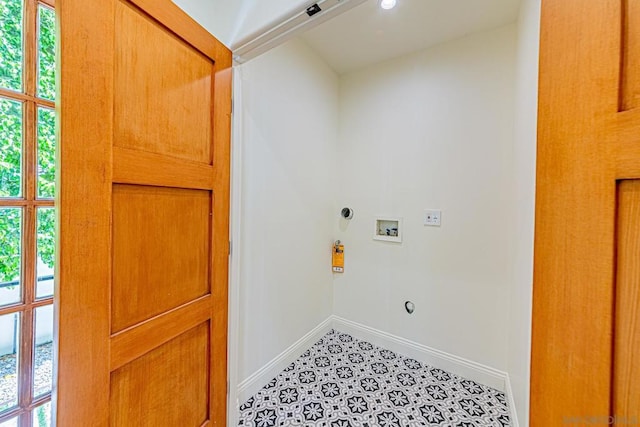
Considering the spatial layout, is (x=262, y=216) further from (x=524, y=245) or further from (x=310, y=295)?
(x=524, y=245)

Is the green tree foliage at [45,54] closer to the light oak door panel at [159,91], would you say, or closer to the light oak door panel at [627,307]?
the light oak door panel at [159,91]

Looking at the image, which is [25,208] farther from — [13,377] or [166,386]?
[166,386]

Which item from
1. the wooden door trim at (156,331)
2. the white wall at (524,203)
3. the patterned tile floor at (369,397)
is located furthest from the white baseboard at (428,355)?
the wooden door trim at (156,331)

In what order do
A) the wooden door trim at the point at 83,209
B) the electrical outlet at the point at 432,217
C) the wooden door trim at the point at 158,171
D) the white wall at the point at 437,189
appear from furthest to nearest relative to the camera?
A: the electrical outlet at the point at 432,217, the white wall at the point at 437,189, the wooden door trim at the point at 158,171, the wooden door trim at the point at 83,209

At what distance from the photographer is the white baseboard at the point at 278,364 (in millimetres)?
1705

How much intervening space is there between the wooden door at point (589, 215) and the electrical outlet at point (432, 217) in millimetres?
1707

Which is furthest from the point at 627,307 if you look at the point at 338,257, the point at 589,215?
the point at 338,257

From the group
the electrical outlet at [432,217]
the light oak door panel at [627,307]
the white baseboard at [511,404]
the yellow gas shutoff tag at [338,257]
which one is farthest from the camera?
the yellow gas shutoff tag at [338,257]

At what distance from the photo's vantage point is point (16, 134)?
3.41ft

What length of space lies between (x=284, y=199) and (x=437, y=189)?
126 cm

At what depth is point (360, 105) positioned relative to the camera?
2494 mm

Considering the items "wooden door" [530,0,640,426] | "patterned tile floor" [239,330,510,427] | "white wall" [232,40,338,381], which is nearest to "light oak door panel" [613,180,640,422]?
"wooden door" [530,0,640,426]

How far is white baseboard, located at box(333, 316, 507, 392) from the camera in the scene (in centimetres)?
187

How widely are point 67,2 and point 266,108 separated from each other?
120cm
